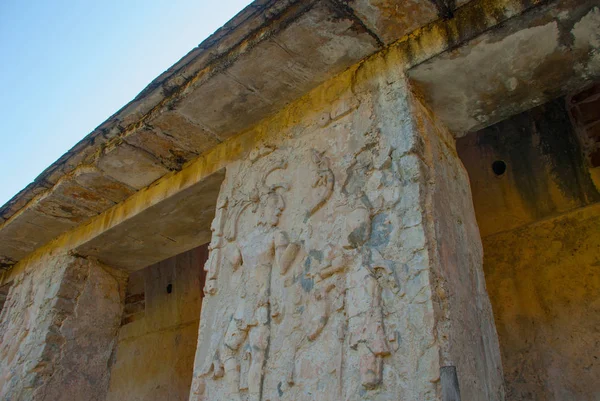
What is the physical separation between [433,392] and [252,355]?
35.5 inches

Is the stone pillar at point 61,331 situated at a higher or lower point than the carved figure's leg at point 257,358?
higher

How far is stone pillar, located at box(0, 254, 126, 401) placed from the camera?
12.6ft

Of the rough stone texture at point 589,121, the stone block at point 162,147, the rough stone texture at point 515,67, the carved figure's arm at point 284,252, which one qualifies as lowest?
the carved figure's arm at point 284,252

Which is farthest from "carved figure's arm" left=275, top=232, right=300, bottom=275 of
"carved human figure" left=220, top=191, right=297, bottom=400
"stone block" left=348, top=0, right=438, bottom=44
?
"stone block" left=348, top=0, right=438, bottom=44

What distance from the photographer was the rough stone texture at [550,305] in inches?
125

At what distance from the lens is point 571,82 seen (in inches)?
95.0

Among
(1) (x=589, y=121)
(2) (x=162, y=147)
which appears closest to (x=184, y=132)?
(2) (x=162, y=147)

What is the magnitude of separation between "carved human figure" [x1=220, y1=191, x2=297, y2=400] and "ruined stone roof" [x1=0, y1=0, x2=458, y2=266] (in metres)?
0.64

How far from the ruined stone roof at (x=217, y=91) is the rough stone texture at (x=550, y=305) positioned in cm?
200

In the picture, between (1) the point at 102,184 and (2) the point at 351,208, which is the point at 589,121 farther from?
(1) the point at 102,184

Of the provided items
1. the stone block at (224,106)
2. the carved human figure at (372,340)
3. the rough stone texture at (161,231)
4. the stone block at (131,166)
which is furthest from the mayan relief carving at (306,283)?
the stone block at (131,166)

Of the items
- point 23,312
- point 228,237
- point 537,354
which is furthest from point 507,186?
point 23,312

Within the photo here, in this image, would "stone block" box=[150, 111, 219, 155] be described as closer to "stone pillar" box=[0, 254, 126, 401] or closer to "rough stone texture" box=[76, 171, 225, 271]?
"rough stone texture" box=[76, 171, 225, 271]

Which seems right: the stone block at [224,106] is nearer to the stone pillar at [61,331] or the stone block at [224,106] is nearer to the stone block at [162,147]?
the stone block at [162,147]
